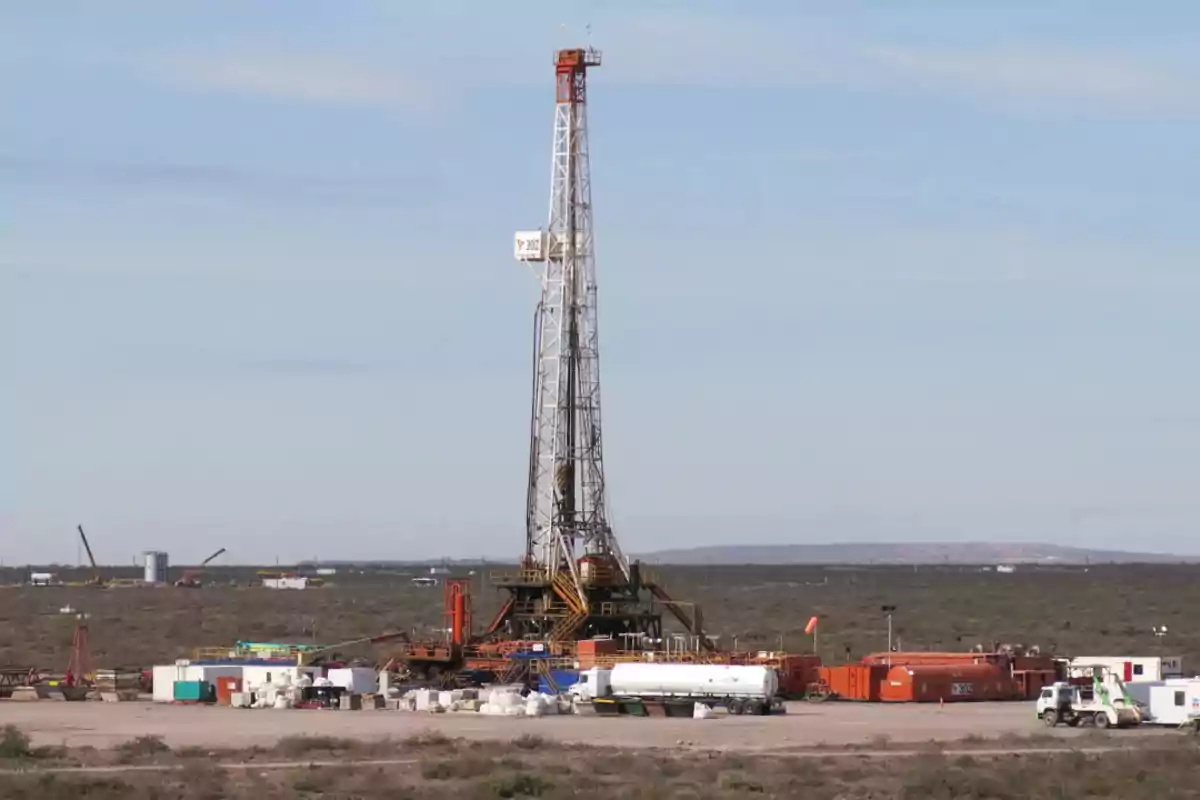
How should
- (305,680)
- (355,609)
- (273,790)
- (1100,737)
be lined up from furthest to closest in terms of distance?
(355,609) → (305,680) → (1100,737) → (273,790)

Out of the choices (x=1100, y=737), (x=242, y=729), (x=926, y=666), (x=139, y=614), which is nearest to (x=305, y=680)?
(x=242, y=729)

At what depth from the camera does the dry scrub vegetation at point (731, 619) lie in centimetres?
9944

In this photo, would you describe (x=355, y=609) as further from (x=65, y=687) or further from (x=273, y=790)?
(x=273, y=790)

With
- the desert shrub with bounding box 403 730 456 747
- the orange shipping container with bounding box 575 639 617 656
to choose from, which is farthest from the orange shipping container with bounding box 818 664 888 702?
the desert shrub with bounding box 403 730 456 747

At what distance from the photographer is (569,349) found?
69.1m

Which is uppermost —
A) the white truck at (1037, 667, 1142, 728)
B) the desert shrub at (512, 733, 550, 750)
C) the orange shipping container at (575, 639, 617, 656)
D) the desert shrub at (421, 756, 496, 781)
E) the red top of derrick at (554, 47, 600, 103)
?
the red top of derrick at (554, 47, 600, 103)

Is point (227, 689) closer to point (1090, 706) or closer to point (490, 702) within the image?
point (490, 702)

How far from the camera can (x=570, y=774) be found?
130 feet

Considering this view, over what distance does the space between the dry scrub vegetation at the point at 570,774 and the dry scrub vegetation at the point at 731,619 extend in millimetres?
41569

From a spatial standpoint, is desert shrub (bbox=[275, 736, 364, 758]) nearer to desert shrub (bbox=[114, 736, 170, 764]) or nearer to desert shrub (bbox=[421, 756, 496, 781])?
desert shrub (bbox=[114, 736, 170, 764])

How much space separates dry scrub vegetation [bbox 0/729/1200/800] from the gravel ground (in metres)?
3.17

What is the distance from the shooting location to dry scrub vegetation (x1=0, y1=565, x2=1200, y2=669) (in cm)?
9944

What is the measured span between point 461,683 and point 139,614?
272 feet

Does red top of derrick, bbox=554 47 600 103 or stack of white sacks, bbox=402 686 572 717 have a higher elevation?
red top of derrick, bbox=554 47 600 103
